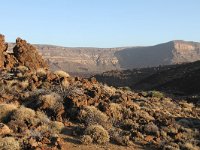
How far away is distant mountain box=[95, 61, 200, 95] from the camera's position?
56.7m

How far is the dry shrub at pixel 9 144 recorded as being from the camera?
14370mm

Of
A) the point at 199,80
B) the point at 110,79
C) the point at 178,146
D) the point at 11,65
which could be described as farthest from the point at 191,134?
the point at 110,79

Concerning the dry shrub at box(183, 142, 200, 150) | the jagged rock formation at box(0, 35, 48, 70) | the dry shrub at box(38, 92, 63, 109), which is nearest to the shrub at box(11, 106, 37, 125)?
the dry shrub at box(38, 92, 63, 109)

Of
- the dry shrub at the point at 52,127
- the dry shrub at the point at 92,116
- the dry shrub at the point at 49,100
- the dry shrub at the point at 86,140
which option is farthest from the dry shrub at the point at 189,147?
the dry shrub at the point at 49,100

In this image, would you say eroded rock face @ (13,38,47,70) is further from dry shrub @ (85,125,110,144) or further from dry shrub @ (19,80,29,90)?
dry shrub @ (85,125,110,144)

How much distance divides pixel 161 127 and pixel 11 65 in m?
16.1

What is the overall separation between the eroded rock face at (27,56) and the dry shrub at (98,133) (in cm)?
1670

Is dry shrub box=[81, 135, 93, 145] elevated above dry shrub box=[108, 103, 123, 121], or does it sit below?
below

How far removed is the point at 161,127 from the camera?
63.6 feet

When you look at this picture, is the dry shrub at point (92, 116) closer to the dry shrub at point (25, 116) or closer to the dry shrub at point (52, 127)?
the dry shrub at point (52, 127)

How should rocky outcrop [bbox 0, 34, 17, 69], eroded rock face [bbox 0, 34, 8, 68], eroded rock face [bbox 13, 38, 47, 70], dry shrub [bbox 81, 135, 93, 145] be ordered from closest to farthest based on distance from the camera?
1. dry shrub [bbox 81, 135, 93, 145]
2. eroded rock face [bbox 0, 34, 8, 68]
3. rocky outcrop [bbox 0, 34, 17, 69]
4. eroded rock face [bbox 13, 38, 47, 70]

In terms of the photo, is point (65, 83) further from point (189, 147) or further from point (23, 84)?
point (189, 147)

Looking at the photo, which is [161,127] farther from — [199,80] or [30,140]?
[199,80]

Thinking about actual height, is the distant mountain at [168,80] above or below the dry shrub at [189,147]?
below
